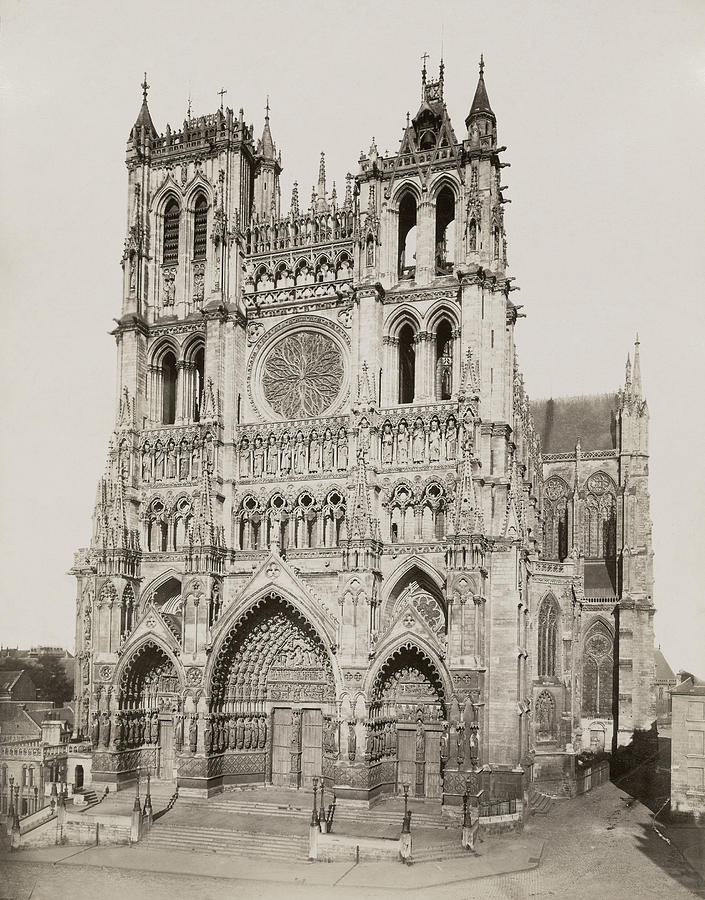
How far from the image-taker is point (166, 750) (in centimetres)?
3459

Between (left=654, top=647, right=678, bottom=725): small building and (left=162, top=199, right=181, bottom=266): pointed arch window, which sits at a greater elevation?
(left=162, top=199, right=181, bottom=266): pointed arch window

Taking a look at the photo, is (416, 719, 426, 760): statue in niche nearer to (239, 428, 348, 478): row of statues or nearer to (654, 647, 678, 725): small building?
(239, 428, 348, 478): row of statues

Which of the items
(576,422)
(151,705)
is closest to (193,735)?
(151,705)

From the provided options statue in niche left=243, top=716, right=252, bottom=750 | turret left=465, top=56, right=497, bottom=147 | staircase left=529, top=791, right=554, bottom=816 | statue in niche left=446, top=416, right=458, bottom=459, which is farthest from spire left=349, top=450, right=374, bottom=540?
turret left=465, top=56, right=497, bottom=147

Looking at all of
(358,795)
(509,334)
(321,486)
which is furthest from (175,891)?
(509,334)

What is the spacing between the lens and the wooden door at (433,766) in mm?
31219

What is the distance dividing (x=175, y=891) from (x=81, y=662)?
16.7m

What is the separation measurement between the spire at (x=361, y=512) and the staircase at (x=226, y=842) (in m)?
9.20

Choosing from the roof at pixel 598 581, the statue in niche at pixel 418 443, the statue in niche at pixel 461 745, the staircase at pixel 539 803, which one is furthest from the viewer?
the roof at pixel 598 581

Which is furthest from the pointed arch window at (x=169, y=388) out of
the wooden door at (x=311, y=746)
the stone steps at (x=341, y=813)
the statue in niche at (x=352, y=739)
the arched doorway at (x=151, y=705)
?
the stone steps at (x=341, y=813)

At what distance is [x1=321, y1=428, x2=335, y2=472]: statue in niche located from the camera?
34.2 metres

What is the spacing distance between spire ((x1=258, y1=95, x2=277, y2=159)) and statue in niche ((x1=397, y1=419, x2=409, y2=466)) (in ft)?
45.1

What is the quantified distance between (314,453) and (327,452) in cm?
51

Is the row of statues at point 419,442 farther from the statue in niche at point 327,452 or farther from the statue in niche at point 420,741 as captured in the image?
the statue in niche at point 420,741
